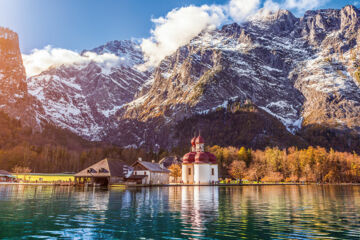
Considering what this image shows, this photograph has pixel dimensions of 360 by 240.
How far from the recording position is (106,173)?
96250mm

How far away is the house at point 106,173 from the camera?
3765 inches

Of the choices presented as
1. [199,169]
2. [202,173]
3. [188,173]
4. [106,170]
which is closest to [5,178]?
[106,170]

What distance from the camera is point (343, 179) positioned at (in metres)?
145

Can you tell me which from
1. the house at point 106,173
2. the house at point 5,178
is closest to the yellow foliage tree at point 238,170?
the house at point 106,173

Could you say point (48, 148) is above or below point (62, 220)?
above

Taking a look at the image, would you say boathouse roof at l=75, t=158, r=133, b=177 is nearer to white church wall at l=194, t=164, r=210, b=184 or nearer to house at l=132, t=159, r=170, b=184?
house at l=132, t=159, r=170, b=184

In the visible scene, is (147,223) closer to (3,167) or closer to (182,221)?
(182,221)

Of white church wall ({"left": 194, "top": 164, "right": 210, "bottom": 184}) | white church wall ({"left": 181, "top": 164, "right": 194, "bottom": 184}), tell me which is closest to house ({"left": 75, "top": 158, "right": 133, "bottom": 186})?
white church wall ({"left": 181, "top": 164, "right": 194, "bottom": 184})

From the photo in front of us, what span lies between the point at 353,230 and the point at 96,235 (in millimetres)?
18618

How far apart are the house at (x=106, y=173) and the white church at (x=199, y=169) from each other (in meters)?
28.1

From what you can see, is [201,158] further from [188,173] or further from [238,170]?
[238,170]

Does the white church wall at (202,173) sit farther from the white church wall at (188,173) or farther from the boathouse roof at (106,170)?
the boathouse roof at (106,170)

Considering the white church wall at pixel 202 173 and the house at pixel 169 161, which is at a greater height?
the house at pixel 169 161

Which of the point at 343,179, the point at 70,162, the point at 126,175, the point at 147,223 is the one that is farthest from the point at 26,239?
the point at 70,162
